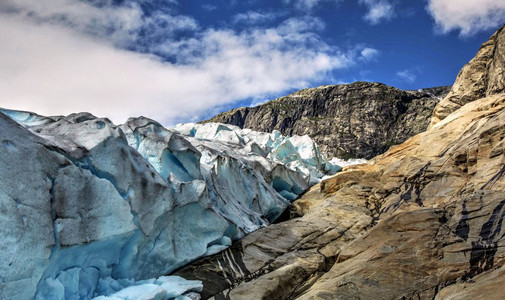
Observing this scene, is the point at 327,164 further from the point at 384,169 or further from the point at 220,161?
the point at 220,161

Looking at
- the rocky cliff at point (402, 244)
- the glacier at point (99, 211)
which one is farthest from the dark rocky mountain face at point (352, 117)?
the glacier at point (99, 211)

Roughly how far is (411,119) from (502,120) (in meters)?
105

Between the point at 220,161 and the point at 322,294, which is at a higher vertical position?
the point at 220,161

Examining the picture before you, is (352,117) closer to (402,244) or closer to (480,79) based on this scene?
(480,79)

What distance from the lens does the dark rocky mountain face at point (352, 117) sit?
11020 centimetres

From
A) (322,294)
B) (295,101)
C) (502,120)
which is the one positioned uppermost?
(295,101)

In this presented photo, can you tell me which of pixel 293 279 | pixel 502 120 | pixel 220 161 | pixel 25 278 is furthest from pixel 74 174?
pixel 502 120

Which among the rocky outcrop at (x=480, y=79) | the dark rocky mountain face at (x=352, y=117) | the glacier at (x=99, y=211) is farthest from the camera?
the dark rocky mountain face at (x=352, y=117)

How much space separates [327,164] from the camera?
4697cm

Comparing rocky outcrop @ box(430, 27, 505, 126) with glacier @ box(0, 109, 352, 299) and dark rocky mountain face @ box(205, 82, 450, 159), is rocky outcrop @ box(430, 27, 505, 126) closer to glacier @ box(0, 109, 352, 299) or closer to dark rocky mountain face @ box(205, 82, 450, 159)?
glacier @ box(0, 109, 352, 299)

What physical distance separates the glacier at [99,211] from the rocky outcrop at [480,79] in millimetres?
21656

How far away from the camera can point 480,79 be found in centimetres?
3172

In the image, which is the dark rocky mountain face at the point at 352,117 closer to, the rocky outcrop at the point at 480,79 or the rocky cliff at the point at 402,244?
the rocky outcrop at the point at 480,79

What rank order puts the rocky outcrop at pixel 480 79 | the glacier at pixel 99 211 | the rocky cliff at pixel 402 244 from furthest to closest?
the rocky outcrop at pixel 480 79
the rocky cliff at pixel 402 244
the glacier at pixel 99 211
